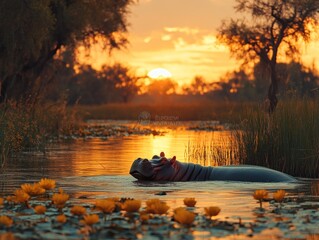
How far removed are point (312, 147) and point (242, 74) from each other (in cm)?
9915

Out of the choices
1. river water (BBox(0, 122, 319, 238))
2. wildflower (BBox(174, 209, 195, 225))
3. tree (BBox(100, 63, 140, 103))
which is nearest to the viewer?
wildflower (BBox(174, 209, 195, 225))

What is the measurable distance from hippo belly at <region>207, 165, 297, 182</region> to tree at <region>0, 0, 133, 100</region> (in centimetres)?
972

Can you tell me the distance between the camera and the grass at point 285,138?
1329cm

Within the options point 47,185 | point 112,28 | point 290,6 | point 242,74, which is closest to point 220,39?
point 290,6

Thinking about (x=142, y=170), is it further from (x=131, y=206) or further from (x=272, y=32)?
(x=272, y=32)

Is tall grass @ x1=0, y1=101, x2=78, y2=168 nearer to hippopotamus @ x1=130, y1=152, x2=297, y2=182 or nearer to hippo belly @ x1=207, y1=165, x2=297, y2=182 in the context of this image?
hippopotamus @ x1=130, y1=152, x2=297, y2=182

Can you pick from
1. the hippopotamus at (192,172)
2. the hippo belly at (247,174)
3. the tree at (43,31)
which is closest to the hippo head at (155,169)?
the hippopotamus at (192,172)

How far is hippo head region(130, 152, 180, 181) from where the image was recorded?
11.9 m

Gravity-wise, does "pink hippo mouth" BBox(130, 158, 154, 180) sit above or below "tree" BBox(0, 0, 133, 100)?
below

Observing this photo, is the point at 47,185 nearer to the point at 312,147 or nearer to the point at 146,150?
the point at 312,147

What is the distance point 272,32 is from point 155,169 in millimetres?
35214

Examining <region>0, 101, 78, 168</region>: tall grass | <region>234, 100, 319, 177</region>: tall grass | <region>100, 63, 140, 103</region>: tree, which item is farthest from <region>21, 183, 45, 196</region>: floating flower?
<region>100, 63, 140, 103</region>: tree

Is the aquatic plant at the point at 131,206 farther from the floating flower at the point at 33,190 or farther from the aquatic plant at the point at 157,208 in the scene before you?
the floating flower at the point at 33,190

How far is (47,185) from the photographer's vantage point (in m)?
8.68
